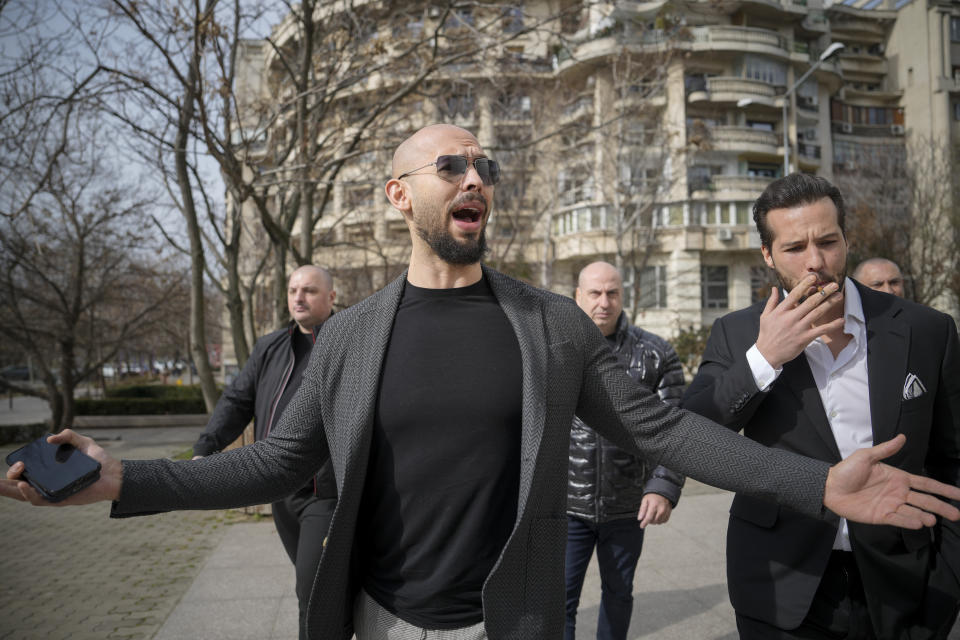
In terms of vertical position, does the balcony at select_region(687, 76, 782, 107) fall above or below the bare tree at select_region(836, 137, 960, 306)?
above

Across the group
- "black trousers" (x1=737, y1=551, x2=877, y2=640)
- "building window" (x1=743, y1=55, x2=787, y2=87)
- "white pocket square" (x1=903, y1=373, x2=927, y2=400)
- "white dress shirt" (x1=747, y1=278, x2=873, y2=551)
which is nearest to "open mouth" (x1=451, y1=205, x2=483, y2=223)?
"white dress shirt" (x1=747, y1=278, x2=873, y2=551)

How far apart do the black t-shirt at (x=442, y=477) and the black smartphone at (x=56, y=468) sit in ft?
2.46

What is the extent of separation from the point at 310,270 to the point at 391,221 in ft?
82.3

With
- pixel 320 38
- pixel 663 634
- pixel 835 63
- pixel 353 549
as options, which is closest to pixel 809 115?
pixel 835 63

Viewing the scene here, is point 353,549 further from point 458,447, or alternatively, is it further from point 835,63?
point 835,63

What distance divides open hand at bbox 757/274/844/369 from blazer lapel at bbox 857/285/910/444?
355 millimetres

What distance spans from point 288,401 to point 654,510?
235 cm

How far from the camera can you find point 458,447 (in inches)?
82.3

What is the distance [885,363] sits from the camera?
8.00 feet

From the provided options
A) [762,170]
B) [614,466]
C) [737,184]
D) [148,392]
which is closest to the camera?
[614,466]

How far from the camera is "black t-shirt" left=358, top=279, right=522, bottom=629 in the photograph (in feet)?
6.76

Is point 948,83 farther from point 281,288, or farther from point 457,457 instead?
point 457,457

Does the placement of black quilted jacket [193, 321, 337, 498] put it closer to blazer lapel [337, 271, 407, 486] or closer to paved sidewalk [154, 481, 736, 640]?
paved sidewalk [154, 481, 736, 640]

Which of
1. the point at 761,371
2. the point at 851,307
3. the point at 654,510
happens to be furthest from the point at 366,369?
the point at 654,510
